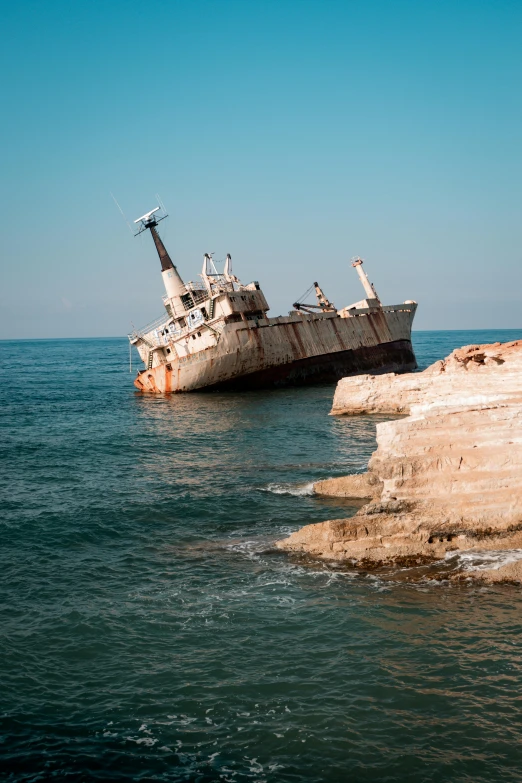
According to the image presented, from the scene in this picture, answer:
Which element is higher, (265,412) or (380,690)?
(265,412)

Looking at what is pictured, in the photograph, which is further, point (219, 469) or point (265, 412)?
point (265, 412)

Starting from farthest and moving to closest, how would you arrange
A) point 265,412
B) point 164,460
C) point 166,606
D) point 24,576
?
1. point 265,412
2. point 164,460
3. point 24,576
4. point 166,606

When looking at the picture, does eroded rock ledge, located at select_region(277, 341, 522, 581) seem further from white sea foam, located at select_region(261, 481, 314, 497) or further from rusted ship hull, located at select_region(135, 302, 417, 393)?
rusted ship hull, located at select_region(135, 302, 417, 393)

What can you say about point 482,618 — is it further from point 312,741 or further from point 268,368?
point 268,368

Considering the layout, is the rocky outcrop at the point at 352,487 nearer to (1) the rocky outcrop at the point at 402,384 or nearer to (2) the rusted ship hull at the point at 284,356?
(1) the rocky outcrop at the point at 402,384

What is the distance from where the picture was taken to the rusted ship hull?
45.0 metres

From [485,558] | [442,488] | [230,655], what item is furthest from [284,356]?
[230,655]

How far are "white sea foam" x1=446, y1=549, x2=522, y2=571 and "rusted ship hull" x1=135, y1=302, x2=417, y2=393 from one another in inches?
1255

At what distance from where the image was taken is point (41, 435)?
109ft

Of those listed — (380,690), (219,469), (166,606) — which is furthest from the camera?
(219,469)

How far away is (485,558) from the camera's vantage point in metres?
13.3

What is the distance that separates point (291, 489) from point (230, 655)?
10121 mm

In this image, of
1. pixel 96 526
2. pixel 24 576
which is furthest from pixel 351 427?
pixel 24 576

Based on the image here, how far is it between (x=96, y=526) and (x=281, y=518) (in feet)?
16.4
